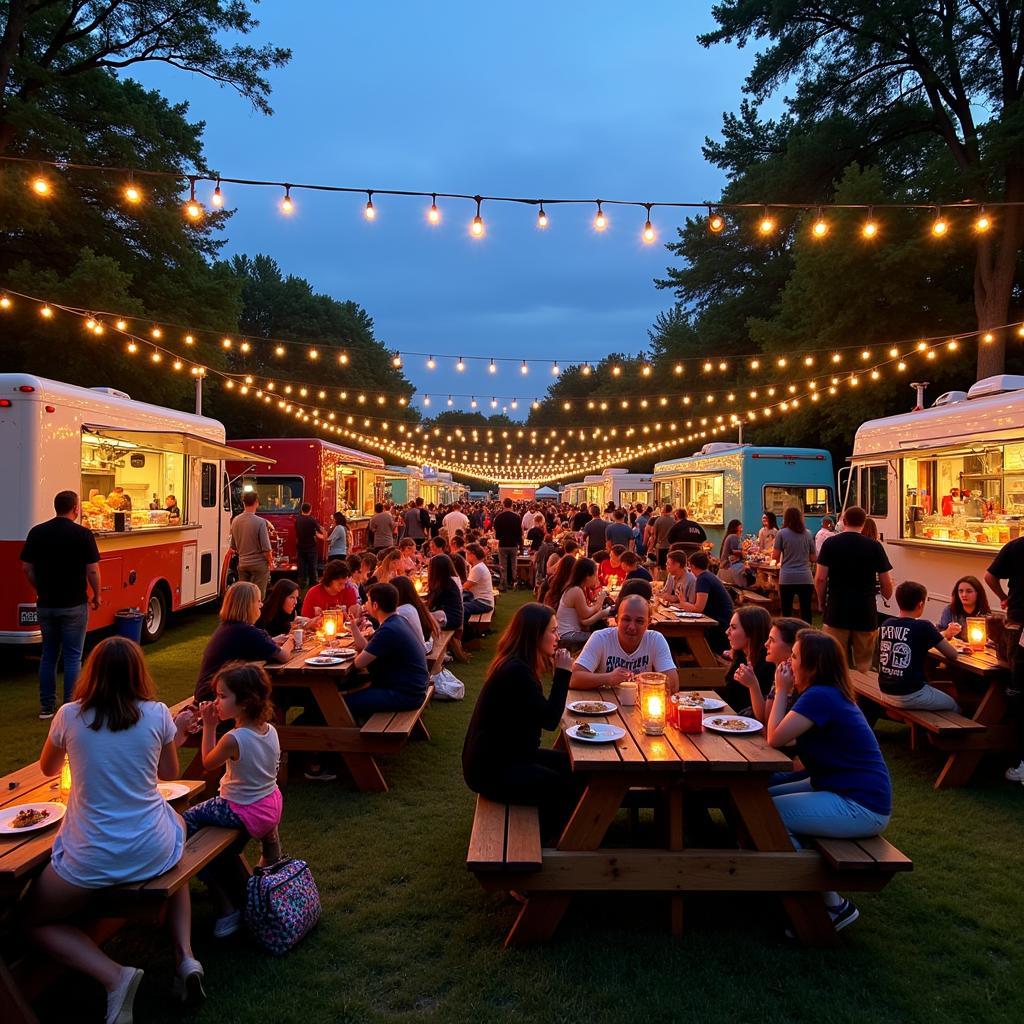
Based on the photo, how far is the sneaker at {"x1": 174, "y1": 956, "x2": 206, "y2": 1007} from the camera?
9.48 ft

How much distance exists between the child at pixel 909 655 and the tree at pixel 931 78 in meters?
13.6

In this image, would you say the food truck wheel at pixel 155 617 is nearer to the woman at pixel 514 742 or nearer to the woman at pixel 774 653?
the woman at pixel 514 742

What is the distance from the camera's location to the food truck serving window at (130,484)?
30.6ft

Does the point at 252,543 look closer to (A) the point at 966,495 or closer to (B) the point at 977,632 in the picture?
(B) the point at 977,632

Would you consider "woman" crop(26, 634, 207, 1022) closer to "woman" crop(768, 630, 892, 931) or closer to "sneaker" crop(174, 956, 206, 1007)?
"sneaker" crop(174, 956, 206, 1007)

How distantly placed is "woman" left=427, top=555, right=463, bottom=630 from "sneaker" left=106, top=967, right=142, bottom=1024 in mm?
5603

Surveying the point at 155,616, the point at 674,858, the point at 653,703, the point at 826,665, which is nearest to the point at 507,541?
the point at 155,616

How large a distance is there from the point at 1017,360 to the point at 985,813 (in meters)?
17.4

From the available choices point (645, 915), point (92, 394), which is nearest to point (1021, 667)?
point (645, 915)

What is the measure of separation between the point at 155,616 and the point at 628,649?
301 inches

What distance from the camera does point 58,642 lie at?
21.9ft

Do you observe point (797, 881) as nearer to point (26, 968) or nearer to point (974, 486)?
point (26, 968)

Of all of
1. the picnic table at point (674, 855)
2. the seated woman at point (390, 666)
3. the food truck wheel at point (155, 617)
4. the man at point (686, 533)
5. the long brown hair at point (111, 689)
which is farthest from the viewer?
the man at point (686, 533)

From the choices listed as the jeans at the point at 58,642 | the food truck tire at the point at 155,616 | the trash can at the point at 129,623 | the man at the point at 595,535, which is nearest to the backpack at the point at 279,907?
the jeans at the point at 58,642
